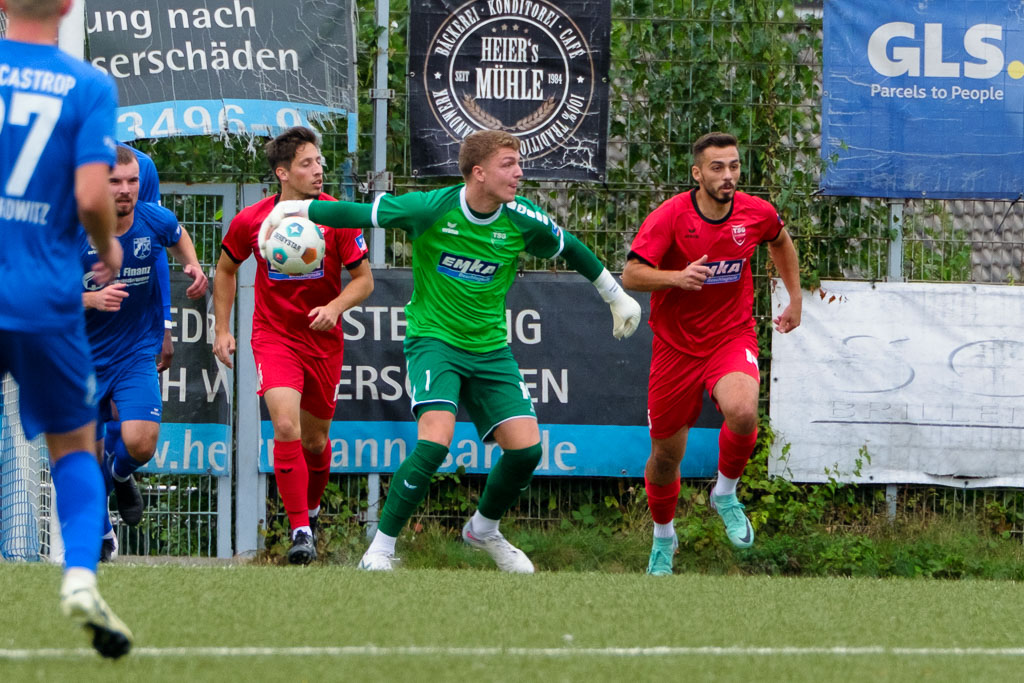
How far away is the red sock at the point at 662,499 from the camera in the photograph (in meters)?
7.88

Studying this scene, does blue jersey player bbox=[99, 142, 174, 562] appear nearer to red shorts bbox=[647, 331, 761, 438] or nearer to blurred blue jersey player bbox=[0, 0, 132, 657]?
red shorts bbox=[647, 331, 761, 438]

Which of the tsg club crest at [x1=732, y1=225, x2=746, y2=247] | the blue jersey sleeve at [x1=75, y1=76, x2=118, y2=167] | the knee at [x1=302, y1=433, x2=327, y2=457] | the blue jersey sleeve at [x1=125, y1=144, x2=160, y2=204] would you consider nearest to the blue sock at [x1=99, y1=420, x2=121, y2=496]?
the knee at [x1=302, y1=433, x2=327, y2=457]

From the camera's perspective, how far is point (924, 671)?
401cm

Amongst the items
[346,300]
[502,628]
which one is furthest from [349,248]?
[502,628]

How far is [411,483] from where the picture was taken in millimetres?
6879

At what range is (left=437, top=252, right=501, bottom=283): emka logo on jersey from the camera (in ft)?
22.8

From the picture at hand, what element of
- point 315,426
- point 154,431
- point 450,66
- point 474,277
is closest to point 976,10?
point 450,66

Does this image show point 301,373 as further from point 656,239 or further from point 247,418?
point 656,239

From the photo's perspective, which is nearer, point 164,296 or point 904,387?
point 164,296

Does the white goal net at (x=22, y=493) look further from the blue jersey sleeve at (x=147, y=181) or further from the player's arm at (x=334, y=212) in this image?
the player's arm at (x=334, y=212)

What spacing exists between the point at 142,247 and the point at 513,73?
10.1 feet

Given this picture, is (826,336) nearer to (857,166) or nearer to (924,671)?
(857,166)

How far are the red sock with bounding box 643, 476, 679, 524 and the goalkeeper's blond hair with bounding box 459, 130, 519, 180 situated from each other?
2.25 meters

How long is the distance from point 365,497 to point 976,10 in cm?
548
